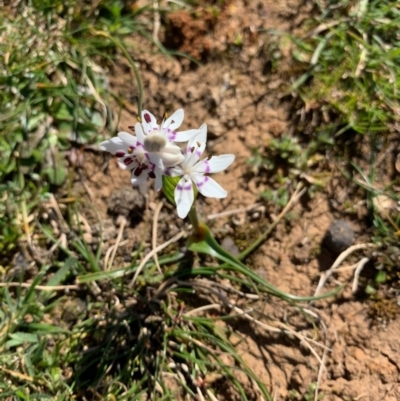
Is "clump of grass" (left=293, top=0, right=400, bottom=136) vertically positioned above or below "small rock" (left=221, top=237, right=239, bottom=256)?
above

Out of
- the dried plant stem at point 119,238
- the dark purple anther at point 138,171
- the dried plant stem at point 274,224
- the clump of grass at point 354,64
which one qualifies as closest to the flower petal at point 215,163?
the dark purple anther at point 138,171

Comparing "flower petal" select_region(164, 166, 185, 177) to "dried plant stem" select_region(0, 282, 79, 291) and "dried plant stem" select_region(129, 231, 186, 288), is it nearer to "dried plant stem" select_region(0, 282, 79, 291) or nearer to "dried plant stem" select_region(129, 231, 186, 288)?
"dried plant stem" select_region(129, 231, 186, 288)

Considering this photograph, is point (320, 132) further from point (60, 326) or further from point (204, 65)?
point (60, 326)

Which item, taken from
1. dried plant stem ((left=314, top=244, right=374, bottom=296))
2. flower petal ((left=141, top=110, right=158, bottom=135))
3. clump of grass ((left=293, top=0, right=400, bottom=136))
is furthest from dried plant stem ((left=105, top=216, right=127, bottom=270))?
clump of grass ((left=293, top=0, right=400, bottom=136))

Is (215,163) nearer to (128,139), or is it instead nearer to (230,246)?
(128,139)

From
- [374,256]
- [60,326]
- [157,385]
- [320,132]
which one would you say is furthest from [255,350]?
[320,132]

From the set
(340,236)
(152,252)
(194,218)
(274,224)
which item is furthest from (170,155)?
(340,236)
